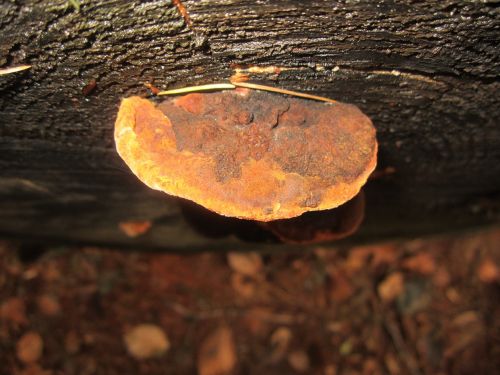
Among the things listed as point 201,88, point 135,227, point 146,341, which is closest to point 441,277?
point 146,341

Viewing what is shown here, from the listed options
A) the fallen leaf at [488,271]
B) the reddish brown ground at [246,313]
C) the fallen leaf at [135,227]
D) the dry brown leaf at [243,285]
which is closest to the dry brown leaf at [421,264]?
the reddish brown ground at [246,313]

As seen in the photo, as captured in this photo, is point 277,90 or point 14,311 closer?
point 277,90

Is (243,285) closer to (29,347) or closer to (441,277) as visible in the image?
(29,347)

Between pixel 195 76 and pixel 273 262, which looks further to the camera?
pixel 273 262

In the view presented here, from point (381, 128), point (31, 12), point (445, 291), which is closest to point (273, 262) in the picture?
point (445, 291)

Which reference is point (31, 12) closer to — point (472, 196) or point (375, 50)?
point (375, 50)

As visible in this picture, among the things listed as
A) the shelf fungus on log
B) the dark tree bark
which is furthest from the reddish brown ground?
the shelf fungus on log

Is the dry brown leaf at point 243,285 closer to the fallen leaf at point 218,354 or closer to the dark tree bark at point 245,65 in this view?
the fallen leaf at point 218,354
